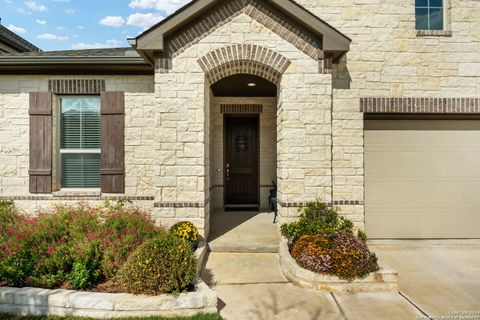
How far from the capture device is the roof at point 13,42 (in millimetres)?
7786

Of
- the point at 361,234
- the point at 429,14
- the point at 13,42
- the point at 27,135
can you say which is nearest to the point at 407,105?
the point at 429,14

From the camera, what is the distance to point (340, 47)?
509cm

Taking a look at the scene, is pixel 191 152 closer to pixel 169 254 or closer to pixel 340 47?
pixel 169 254

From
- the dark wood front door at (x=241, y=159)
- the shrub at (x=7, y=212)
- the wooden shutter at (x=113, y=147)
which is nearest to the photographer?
the shrub at (x=7, y=212)

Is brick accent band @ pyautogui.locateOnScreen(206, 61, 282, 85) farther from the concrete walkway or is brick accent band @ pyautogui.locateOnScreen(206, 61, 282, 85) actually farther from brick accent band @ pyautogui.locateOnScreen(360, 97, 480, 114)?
the concrete walkway

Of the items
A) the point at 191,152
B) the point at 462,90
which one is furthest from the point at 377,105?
the point at 191,152

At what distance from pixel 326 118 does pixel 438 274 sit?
3217 millimetres

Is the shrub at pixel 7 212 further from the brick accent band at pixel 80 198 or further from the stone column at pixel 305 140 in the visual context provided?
the stone column at pixel 305 140

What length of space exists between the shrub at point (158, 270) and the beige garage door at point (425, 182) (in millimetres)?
4316

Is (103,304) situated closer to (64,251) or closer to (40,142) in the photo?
(64,251)

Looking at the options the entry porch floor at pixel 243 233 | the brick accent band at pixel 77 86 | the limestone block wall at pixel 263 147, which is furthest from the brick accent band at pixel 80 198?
the limestone block wall at pixel 263 147

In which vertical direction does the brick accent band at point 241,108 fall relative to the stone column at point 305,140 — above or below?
above

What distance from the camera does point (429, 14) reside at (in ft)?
19.7

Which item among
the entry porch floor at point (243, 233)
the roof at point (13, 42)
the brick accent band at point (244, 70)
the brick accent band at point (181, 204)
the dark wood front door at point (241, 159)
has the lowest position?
the entry porch floor at point (243, 233)
